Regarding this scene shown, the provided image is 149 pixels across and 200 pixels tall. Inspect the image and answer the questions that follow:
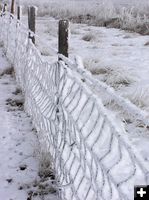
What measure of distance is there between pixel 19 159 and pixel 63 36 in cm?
135

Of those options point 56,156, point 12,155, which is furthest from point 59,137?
point 12,155

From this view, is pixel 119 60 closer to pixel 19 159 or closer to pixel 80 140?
pixel 19 159

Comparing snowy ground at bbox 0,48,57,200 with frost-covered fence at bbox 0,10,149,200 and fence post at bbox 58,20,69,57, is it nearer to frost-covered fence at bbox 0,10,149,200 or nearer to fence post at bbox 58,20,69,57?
frost-covered fence at bbox 0,10,149,200

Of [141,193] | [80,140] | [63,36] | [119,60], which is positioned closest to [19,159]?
[63,36]

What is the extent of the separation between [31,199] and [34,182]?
27 centimetres

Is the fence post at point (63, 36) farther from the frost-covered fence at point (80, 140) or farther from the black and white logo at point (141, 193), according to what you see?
the black and white logo at point (141, 193)

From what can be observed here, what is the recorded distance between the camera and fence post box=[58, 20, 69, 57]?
3.22 m

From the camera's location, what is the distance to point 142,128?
4.53m

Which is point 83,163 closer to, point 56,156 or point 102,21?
point 56,156

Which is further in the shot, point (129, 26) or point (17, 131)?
point (129, 26)

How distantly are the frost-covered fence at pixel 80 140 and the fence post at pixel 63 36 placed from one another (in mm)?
144

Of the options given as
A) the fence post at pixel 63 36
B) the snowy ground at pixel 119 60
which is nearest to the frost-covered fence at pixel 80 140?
the fence post at pixel 63 36

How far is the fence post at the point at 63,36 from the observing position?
322 cm

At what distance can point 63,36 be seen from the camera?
10.8 ft
